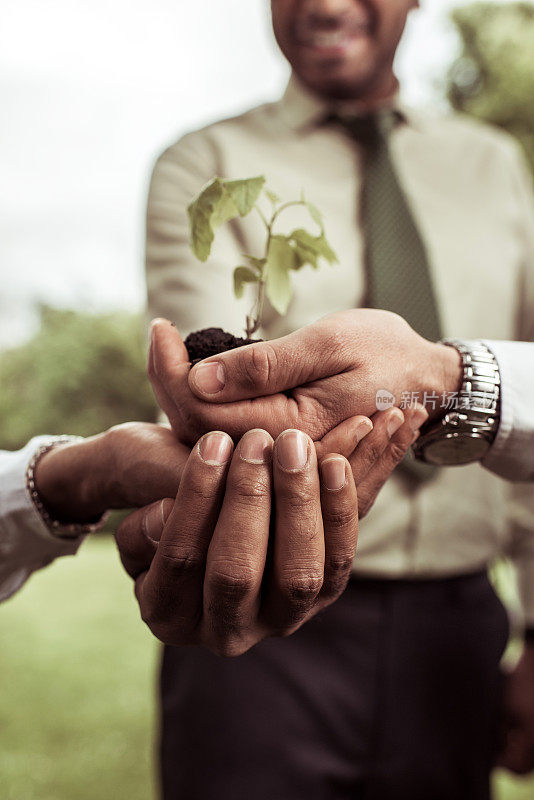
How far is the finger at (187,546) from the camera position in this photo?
43 centimetres

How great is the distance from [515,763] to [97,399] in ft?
2.78

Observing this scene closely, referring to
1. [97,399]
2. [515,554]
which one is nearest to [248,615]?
[97,399]

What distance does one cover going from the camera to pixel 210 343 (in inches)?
18.1

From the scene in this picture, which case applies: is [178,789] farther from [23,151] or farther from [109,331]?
[23,151]

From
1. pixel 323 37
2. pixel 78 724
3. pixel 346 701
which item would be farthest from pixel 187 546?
pixel 78 724

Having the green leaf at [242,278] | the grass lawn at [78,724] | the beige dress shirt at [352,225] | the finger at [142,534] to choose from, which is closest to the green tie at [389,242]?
the beige dress shirt at [352,225]

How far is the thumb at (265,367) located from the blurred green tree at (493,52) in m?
0.40

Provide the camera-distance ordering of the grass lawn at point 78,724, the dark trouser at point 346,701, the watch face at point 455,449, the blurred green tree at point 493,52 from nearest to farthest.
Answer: the watch face at point 455,449 < the blurred green tree at point 493,52 < the dark trouser at point 346,701 < the grass lawn at point 78,724

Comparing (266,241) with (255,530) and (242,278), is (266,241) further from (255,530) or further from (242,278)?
(255,530)

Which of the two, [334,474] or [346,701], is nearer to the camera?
[334,474]

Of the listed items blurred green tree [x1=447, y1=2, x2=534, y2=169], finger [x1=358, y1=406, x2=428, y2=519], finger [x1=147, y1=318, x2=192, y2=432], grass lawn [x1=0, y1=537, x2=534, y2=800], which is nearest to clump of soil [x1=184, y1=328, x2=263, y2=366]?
finger [x1=147, y1=318, x2=192, y2=432]

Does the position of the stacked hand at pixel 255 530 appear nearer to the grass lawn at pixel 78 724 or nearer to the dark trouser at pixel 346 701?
the dark trouser at pixel 346 701

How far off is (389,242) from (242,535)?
270 millimetres

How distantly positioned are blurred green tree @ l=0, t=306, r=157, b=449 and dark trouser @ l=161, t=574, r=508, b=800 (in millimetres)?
409
